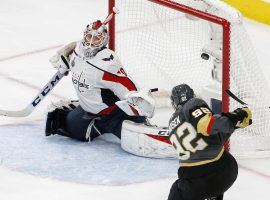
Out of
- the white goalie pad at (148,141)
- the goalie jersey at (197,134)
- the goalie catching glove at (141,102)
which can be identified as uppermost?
the goalie jersey at (197,134)

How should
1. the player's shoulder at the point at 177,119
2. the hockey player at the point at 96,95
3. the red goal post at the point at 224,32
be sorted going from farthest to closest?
the hockey player at the point at 96,95
the red goal post at the point at 224,32
the player's shoulder at the point at 177,119

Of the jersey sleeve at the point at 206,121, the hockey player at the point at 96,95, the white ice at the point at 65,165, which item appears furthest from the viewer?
the hockey player at the point at 96,95

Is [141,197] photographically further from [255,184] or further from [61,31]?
[61,31]

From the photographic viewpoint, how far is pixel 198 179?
492cm

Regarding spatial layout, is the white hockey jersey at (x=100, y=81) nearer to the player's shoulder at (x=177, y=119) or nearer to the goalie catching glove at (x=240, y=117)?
the player's shoulder at (x=177, y=119)

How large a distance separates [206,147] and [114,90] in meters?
1.30

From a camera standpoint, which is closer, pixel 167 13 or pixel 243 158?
pixel 243 158

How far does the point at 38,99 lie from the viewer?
6.53 m

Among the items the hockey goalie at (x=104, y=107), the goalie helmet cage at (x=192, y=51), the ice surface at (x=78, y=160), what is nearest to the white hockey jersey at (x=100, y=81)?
the hockey goalie at (x=104, y=107)

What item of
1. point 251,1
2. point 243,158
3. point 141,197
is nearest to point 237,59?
point 243,158

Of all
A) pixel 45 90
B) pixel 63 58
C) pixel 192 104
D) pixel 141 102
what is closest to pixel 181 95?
pixel 192 104

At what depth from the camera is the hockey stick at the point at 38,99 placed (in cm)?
648

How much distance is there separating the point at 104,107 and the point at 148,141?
0.35 m

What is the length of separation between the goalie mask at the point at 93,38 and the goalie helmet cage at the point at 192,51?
39cm
